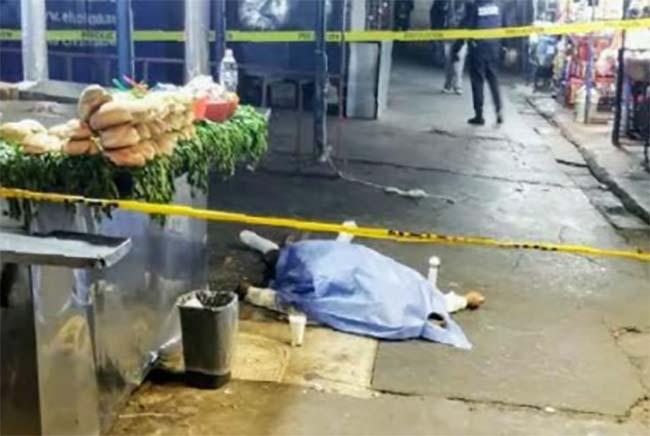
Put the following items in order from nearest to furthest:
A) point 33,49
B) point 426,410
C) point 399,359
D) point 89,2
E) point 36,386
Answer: point 36,386, point 426,410, point 399,359, point 33,49, point 89,2

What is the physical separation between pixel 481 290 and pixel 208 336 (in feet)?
6.94

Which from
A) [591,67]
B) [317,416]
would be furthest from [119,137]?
[591,67]

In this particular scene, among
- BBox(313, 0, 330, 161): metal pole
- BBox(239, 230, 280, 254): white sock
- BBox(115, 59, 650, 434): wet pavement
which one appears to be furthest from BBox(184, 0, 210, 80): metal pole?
BBox(313, 0, 330, 161): metal pole

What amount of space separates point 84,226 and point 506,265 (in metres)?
3.33

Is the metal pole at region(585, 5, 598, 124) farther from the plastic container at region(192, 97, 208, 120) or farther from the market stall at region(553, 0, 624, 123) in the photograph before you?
the plastic container at region(192, 97, 208, 120)

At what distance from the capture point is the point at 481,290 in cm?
536

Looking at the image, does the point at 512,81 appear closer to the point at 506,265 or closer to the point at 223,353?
the point at 506,265

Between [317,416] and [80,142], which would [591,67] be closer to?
[317,416]

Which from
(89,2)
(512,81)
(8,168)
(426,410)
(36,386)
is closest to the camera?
(36,386)

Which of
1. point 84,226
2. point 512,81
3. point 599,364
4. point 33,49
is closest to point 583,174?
point 599,364

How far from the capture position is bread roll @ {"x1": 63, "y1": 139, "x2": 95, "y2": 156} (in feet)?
10.2

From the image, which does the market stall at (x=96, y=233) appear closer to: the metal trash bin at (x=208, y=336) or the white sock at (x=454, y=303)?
the metal trash bin at (x=208, y=336)

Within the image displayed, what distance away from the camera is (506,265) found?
A: 230 inches

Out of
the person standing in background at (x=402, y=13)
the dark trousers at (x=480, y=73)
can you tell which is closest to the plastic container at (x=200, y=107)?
the dark trousers at (x=480, y=73)
